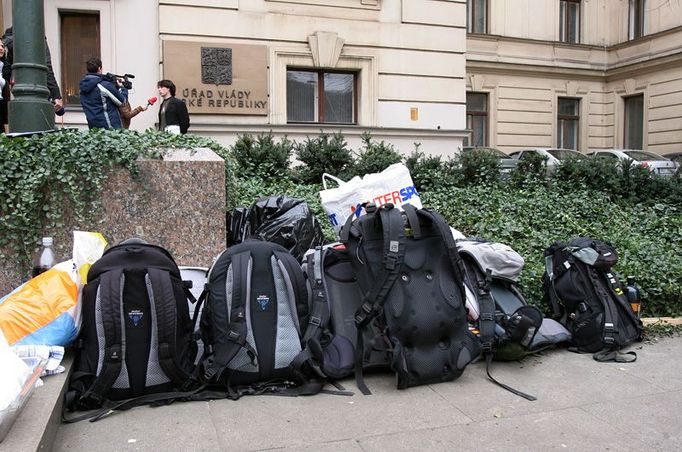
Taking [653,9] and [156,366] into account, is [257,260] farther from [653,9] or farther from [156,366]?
[653,9]

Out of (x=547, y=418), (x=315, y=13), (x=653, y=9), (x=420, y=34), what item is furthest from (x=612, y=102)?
(x=547, y=418)

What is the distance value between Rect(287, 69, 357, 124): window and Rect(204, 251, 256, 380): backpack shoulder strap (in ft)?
31.6

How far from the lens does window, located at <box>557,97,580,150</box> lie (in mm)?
27531

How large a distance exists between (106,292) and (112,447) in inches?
35.7

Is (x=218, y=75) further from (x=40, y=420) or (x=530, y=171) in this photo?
(x=40, y=420)

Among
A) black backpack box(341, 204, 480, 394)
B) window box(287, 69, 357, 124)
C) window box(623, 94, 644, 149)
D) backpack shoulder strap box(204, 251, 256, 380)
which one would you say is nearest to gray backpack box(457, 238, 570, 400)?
black backpack box(341, 204, 480, 394)

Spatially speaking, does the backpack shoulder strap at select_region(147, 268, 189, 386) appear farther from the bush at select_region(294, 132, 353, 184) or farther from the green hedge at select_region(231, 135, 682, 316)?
the bush at select_region(294, 132, 353, 184)

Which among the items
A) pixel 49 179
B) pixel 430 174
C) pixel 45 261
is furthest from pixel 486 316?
pixel 430 174

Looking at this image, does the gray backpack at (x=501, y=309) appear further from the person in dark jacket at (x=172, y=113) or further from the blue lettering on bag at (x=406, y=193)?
the person in dark jacket at (x=172, y=113)

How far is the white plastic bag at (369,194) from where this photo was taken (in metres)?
5.67

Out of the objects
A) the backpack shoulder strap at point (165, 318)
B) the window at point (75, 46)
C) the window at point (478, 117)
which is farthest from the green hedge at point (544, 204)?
the window at point (478, 117)

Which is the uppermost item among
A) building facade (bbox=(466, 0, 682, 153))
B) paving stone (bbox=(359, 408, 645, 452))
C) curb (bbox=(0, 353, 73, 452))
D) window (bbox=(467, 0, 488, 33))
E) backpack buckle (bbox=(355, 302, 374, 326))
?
window (bbox=(467, 0, 488, 33))

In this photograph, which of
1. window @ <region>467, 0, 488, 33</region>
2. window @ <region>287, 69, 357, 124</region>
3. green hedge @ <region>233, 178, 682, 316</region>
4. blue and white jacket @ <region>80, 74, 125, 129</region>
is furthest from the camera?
window @ <region>467, 0, 488, 33</region>

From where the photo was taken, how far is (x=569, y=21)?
27594 mm
